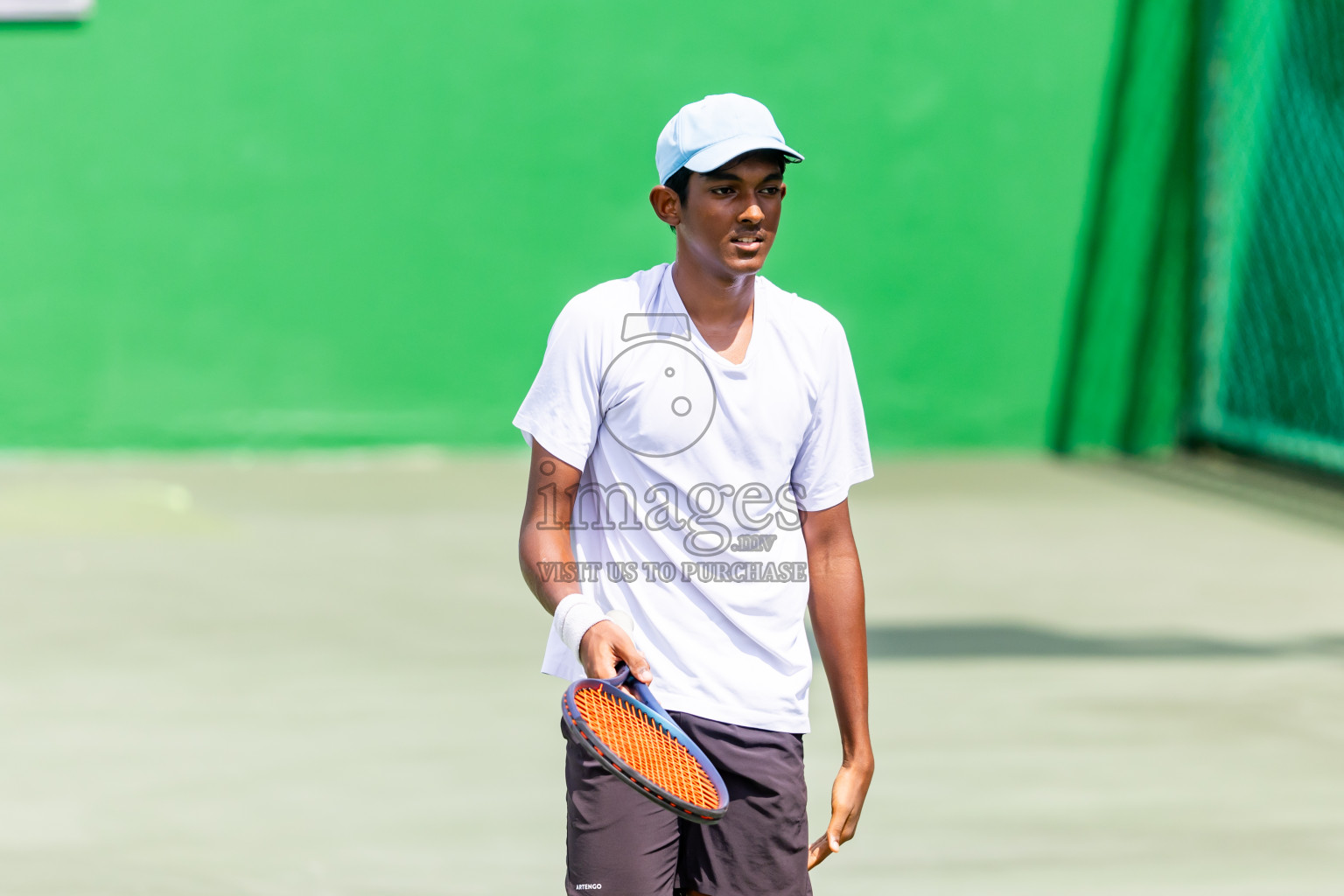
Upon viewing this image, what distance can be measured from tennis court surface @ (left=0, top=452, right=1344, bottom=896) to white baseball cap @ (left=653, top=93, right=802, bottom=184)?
6.54 feet

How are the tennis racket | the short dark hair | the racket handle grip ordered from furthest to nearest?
the short dark hair < the racket handle grip < the tennis racket

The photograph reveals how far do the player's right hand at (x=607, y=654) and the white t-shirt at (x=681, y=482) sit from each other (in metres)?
0.13

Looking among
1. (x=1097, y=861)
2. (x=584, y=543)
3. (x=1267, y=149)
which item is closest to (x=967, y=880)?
(x=1097, y=861)

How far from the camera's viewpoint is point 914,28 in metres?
9.75

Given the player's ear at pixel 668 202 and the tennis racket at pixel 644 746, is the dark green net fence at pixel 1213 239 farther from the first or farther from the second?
the tennis racket at pixel 644 746

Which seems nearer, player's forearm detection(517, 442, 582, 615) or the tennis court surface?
player's forearm detection(517, 442, 582, 615)

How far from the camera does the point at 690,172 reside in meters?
2.64

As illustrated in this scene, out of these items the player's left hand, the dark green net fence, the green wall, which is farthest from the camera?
the dark green net fence

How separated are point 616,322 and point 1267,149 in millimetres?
8161

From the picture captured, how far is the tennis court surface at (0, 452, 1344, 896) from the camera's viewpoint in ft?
13.7

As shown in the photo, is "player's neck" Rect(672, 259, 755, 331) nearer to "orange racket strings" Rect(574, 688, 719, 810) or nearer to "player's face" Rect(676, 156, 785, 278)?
"player's face" Rect(676, 156, 785, 278)

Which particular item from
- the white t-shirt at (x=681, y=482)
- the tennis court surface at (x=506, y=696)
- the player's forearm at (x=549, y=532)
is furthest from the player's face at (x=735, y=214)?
the tennis court surface at (x=506, y=696)

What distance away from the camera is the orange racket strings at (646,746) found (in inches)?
94.7

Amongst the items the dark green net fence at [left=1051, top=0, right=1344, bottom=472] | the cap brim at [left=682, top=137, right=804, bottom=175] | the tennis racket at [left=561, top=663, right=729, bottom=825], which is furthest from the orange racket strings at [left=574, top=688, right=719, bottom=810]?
the dark green net fence at [left=1051, top=0, right=1344, bottom=472]
